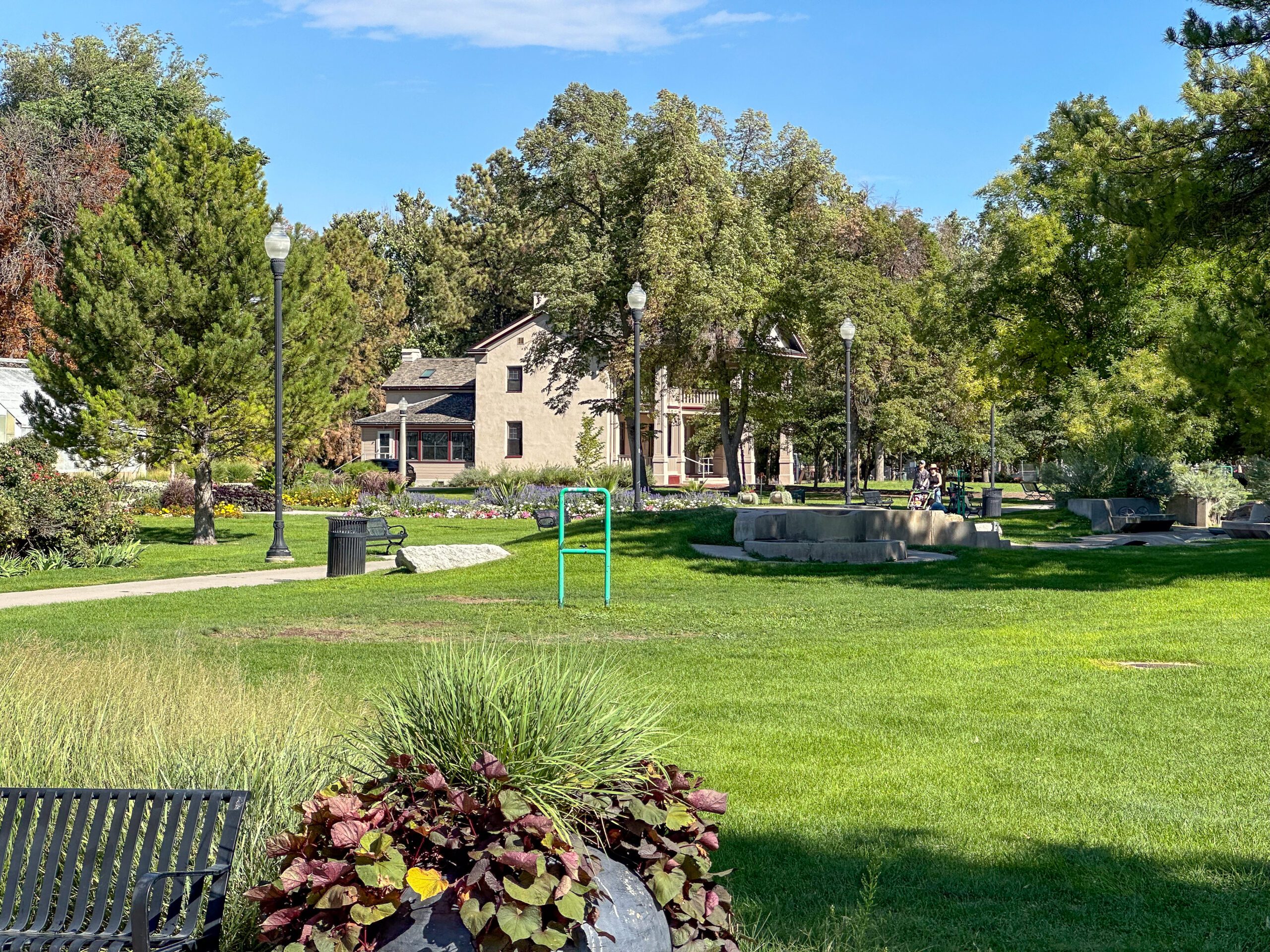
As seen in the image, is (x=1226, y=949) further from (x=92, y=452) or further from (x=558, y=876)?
(x=92, y=452)

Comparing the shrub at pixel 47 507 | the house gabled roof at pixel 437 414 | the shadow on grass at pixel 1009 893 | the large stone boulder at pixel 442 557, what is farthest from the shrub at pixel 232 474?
the shadow on grass at pixel 1009 893

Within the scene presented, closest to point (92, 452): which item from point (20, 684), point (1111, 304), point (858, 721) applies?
point (20, 684)

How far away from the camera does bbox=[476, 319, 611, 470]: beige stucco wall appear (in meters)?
58.7

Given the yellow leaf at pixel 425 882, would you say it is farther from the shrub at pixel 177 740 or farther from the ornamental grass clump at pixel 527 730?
the shrub at pixel 177 740

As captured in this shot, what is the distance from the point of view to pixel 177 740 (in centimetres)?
593

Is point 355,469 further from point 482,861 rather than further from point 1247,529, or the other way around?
point 482,861

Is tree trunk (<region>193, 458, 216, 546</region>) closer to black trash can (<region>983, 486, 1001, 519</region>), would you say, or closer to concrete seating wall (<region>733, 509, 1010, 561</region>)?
concrete seating wall (<region>733, 509, 1010, 561</region>)

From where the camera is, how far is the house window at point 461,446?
62.0m

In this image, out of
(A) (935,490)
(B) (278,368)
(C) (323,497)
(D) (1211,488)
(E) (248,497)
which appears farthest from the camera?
(C) (323,497)

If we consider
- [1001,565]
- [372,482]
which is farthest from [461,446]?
[1001,565]

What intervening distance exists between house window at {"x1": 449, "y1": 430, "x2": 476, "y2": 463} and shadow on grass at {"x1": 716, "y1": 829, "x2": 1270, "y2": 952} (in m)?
56.7

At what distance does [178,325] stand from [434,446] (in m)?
37.1

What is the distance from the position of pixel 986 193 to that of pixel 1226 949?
5454 centimetres

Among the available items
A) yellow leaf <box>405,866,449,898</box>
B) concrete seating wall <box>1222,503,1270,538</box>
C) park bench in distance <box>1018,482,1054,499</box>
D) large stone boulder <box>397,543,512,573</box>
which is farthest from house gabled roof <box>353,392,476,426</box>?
yellow leaf <box>405,866,449,898</box>
